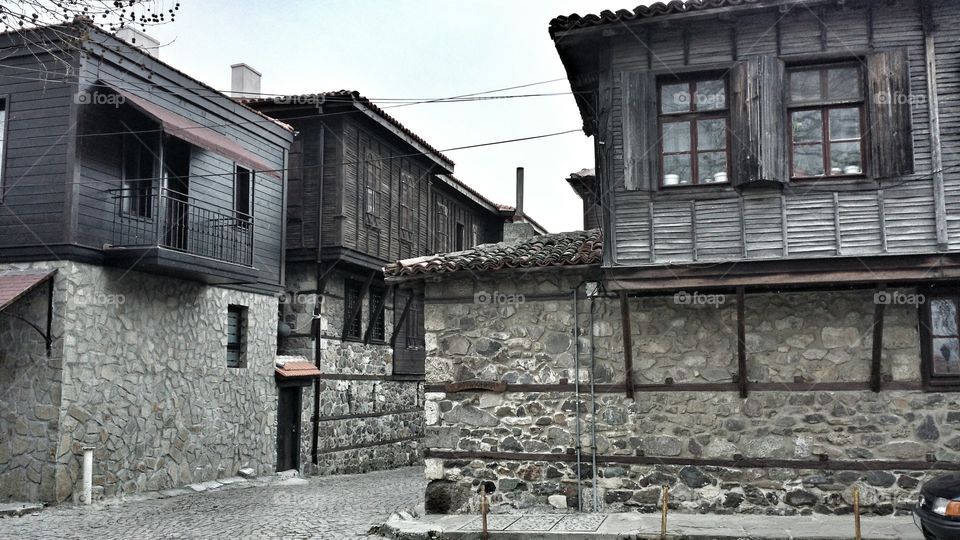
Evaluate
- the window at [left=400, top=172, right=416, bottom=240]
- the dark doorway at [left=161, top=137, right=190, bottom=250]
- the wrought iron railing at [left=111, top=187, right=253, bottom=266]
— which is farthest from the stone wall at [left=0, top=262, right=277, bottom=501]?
the window at [left=400, top=172, right=416, bottom=240]

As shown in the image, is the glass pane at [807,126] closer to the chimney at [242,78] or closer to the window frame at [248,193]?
the window frame at [248,193]

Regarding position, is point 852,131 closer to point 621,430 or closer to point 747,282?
point 747,282

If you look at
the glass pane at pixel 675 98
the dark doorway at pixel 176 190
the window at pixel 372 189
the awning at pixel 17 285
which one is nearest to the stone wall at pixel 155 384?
the awning at pixel 17 285

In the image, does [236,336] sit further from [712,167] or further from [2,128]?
[712,167]

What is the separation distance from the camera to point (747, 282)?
35.8 ft

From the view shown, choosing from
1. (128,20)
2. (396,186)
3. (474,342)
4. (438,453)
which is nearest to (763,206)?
Answer: (474,342)

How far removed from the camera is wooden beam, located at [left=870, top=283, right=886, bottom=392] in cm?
1095

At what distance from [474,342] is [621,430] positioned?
2345 millimetres

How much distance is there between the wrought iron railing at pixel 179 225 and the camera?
48.7 feet

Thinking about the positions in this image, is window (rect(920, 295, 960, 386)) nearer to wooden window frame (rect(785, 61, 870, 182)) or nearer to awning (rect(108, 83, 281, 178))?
wooden window frame (rect(785, 61, 870, 182))

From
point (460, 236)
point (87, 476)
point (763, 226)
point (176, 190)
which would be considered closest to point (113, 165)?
point (176, 190)

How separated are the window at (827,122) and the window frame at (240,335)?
37.9ft

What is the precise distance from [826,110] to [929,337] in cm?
313

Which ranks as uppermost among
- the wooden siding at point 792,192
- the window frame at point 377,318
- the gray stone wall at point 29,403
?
the wooden siding at point 792,192
